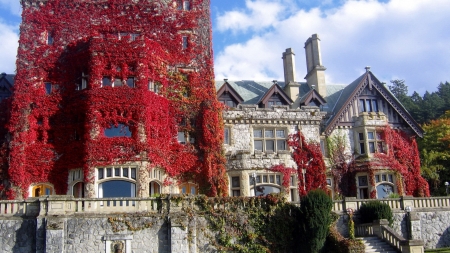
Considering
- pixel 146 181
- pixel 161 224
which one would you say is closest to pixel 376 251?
pixel 161 224

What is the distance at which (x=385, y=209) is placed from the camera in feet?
78.6

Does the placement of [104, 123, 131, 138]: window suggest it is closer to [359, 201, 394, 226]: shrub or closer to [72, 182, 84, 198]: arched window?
[72, 182, 84, 198]: arched window

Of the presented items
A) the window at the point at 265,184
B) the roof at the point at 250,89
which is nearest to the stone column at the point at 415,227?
the window at the point at 265,184

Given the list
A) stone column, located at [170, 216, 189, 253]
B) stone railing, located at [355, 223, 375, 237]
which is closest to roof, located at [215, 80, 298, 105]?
stone railing, located at [355, 223, 375, 237]

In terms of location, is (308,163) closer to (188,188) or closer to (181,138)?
(188,188)

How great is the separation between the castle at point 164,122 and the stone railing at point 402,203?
5636mm

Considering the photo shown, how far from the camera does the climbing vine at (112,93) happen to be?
1084 inches

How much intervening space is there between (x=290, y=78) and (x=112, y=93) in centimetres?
1367

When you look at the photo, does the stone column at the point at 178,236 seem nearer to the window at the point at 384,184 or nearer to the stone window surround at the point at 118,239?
the stone window surround at the point at 118,239

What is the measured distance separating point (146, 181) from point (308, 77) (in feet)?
54.8

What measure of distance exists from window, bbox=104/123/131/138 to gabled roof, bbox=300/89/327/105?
12495 mm

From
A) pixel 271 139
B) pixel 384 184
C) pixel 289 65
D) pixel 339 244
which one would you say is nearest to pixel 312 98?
pixel 289 65

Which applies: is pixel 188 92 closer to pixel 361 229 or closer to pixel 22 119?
pixel 22 119

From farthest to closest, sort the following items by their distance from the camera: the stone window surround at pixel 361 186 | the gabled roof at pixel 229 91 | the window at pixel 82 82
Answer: the gabled roof at pixel 229 91, the stone window surround at pixel 361 186, the window at pixel 82 82
